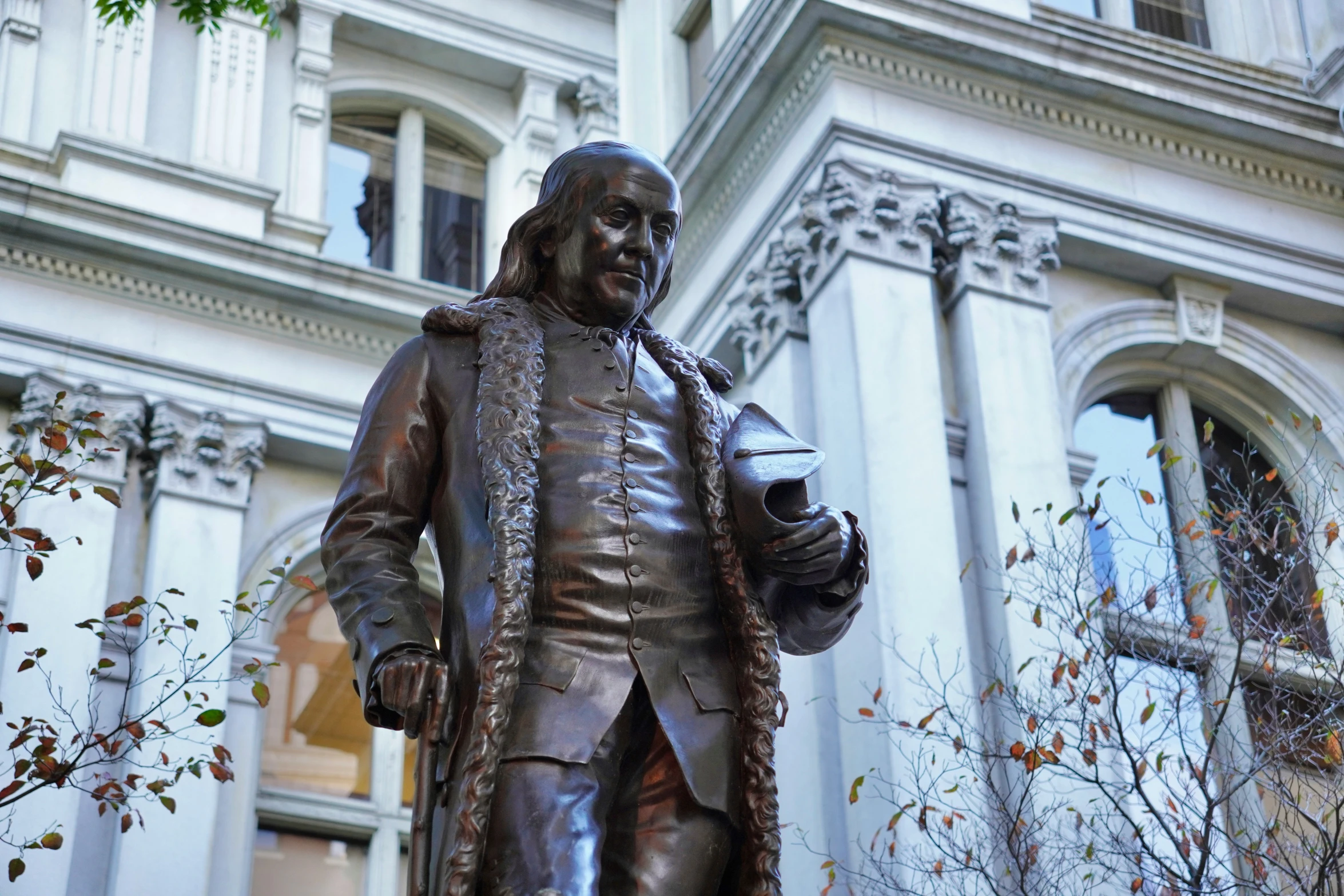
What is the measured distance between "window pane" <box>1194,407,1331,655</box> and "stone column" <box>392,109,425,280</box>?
389 inches

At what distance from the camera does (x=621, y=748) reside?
4496 millimetres

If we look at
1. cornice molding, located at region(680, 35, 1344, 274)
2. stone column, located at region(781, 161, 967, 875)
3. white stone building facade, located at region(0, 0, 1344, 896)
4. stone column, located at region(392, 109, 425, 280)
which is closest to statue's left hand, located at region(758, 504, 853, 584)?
stone column, located at region(781, 161, 967, 875)

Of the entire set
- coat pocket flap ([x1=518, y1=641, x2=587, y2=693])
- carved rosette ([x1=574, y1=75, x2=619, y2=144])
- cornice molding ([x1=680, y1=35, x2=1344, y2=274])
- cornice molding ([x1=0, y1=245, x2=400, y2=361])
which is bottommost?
coat pocket flap ([x1=518, y1=641, x2=587, y2=693])

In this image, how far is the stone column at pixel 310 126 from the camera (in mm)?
21141

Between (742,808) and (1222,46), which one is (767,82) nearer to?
(1222,46)

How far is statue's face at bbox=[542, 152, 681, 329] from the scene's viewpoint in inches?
201

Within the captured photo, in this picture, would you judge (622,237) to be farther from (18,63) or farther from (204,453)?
(18,63)

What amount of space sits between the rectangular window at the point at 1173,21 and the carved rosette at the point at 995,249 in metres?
3.30

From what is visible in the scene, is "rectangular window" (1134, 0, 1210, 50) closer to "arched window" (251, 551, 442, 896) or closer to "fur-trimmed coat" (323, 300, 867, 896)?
"arched window" (251, 551, 442, 896)

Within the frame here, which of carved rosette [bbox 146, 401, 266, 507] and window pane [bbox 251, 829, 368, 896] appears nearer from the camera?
carved rosette [bbox 146, 401, 266, 507]

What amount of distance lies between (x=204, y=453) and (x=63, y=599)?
85.1 inches

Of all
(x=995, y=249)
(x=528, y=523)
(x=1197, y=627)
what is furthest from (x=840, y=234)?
(x=528, y=523)

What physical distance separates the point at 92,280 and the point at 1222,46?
1074cm

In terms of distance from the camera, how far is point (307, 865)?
18.8 m
